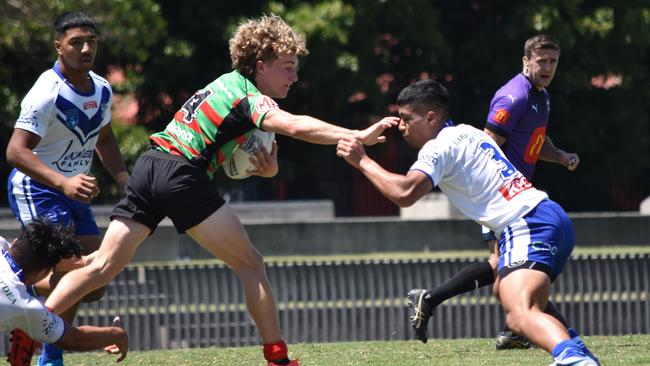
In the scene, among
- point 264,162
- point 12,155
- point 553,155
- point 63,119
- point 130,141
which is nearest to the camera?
point 264,162

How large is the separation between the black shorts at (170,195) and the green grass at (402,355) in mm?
1329

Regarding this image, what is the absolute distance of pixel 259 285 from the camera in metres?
6.46

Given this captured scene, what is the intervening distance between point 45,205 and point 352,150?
221cm

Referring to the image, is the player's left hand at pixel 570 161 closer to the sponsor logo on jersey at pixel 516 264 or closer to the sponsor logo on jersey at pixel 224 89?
the sponsor logo on jersey at pixel 516 264

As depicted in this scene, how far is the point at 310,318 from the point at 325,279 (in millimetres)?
416

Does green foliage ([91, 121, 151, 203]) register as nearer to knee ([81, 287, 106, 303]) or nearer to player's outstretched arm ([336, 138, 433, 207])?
knee ([81, 287, 106, 303])

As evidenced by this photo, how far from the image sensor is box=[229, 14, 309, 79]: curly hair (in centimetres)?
647

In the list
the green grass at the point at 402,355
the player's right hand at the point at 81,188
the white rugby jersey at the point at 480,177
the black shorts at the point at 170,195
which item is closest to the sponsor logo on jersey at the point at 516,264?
the white rugby jersey at the point at 480,177

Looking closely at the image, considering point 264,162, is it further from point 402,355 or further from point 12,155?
point 402,355

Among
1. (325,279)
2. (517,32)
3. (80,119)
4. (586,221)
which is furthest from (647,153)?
(80,119)

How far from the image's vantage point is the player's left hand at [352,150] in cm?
583

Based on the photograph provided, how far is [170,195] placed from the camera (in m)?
6.32

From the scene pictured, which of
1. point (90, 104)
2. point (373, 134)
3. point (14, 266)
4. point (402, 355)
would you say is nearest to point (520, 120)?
point (402, 355)

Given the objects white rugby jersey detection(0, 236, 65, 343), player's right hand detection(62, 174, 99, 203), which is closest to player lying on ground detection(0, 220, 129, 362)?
white rugby jersey detection(0, 236, 65, 343)
